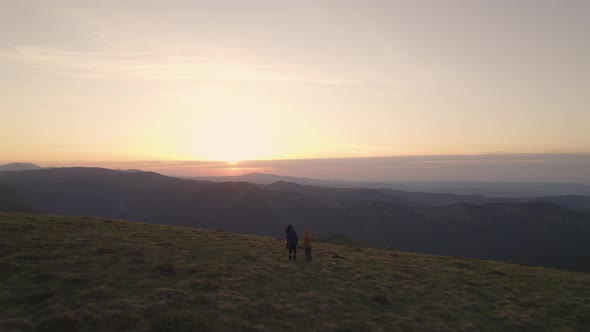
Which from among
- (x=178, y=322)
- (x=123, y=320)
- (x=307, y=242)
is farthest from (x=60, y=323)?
(x=307, y=242)

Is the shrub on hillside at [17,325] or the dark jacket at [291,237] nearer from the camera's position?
the shrub on hillside at [17,325]

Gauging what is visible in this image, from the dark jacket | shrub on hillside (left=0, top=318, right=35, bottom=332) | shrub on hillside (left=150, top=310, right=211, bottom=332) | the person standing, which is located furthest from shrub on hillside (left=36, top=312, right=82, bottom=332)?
the person standing

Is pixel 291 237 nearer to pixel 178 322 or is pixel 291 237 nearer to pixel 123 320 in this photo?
pixel 178 322

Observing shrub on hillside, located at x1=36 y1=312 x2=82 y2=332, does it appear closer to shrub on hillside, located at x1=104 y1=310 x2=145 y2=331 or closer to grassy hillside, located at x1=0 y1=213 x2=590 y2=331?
grassy hillside, located at x1=0 y1=213 x2=590 y2=331

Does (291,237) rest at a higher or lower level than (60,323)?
higher

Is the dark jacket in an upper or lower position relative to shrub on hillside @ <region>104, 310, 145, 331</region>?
upper

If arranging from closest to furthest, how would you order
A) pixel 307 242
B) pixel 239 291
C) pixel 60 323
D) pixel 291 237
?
pixel 60 323 < pixel 239 291 < pixel 291 237 < pixel 307 242

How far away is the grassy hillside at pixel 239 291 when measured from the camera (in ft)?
41.8

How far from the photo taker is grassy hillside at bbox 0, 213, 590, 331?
12734 mm

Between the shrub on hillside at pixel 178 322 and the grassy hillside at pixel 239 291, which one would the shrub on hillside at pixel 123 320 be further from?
the shrub on hillside at pixel 178 322

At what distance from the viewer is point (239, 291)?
16.4 metres

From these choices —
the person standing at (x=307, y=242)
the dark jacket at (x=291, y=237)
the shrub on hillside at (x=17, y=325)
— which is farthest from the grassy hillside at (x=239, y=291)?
the dark jacket at (x=291, y=237)

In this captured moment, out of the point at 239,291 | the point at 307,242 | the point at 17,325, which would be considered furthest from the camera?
the point at 307,242

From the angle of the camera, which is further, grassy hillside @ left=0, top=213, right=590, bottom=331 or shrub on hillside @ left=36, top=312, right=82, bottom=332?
grassy hillside @ left=0, top=213, right=590, bottom=331
